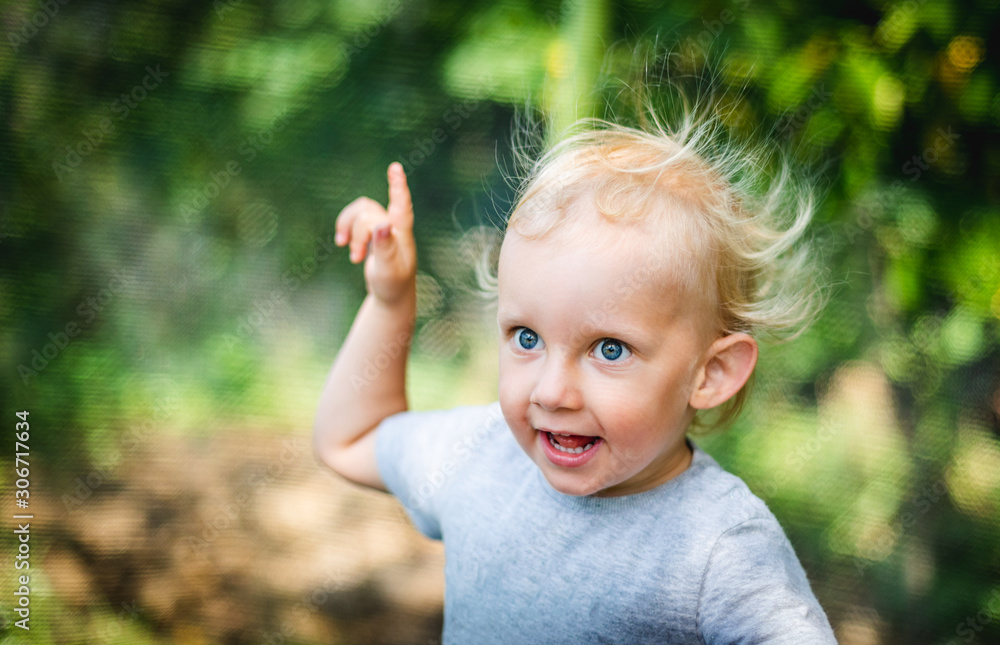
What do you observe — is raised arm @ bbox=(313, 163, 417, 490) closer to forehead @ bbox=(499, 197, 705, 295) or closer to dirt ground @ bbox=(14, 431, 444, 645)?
forehead @ bbox=(499, 197, 705, 295)

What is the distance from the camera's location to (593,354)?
64 cm

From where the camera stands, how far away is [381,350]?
2.82 ft

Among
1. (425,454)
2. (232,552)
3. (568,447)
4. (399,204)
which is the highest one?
(399,204)

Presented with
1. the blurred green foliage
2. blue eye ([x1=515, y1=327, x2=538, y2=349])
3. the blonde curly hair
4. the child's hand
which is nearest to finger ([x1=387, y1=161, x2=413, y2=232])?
the child's hand

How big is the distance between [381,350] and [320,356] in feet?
1.71

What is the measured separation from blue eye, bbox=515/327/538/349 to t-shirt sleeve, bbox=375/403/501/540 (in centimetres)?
18

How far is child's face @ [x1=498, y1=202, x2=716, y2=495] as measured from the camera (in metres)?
0.62

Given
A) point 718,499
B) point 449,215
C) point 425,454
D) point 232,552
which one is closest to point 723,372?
point 718,499

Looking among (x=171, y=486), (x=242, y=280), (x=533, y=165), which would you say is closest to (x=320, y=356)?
(x=242, y=280)

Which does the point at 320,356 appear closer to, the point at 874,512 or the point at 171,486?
the point at 171,486

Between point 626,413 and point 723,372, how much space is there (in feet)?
0.39

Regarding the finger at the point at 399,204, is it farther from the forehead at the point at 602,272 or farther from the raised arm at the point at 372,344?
the forehead at the point at 602,272

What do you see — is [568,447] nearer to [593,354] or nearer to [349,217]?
[593,354]

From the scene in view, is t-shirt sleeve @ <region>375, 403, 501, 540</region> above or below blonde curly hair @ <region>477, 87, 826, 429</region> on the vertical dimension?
below
